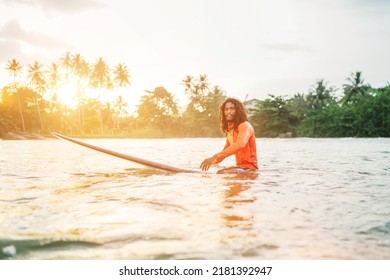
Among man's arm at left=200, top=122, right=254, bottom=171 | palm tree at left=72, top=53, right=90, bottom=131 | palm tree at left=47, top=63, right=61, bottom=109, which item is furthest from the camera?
palm tree at left=72, top=53, right=90, bottom=131

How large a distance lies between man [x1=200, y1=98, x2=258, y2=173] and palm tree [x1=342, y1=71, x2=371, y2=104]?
70.3 feet

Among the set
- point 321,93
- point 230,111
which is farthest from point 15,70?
point 321,93

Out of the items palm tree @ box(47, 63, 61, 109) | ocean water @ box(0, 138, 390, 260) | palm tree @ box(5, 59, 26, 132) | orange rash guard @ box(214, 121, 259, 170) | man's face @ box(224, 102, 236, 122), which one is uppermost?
palm tree @ box(47, 63, 61, 109)

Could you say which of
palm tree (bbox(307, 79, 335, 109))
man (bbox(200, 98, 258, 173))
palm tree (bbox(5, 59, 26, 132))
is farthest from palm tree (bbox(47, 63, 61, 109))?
palm tree (bbox(307, 79, 335, 109))

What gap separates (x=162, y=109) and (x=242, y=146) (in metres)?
20.5

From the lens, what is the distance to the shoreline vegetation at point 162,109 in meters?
13.7

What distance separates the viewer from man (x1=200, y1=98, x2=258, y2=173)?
11.8ft

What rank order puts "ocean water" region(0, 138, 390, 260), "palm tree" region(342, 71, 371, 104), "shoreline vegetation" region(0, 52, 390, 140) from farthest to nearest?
"palm tree" region(342, 71, 371, 104)
"shoreline vegetation" region(0, 52, 390, 140)
"ocean water" region(0, 138, 390, 260)

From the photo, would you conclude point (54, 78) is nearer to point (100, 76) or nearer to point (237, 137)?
point (100, 76)

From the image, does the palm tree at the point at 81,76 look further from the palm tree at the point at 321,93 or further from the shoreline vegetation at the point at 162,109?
the palm tree at the point at 321,93

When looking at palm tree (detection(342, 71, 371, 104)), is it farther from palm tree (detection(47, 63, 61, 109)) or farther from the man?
the man

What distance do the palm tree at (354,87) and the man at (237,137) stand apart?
2142 centimetres

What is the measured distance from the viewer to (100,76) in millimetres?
18844
